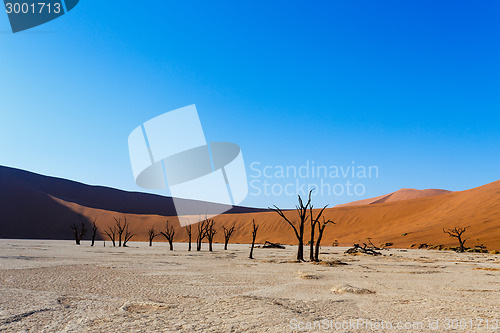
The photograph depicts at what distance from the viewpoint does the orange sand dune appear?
48.7 m

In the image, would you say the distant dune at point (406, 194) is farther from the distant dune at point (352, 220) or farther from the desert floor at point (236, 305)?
the desert floor at point (236, 305)

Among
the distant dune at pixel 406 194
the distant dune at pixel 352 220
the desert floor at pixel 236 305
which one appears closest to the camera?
the desert floor at pixel 236 305

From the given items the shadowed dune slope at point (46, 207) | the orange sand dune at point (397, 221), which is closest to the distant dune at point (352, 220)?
the orange sand dune at point (397, 221)

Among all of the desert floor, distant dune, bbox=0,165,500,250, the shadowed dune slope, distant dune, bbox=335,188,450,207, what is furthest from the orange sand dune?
distant dune, bbox=335,188,450,207

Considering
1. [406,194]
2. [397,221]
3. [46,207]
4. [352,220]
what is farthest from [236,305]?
[406,194]

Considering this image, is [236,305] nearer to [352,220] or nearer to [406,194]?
[352,220]

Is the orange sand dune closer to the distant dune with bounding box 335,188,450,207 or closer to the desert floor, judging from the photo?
the desert floor

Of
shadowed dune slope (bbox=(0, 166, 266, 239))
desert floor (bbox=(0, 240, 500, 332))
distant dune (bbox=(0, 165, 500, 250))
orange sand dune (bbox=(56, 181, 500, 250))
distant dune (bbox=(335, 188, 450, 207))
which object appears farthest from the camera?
distant dune (bbox=(335, 188, 450, 207))

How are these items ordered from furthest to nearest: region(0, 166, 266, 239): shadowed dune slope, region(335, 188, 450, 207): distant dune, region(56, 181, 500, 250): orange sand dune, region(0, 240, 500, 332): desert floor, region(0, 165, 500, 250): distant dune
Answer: region(335, 188, 450, 207): distant dune → region(0, 166, 266, 239): shadowed dune slope → region(0, 165, 500, 250): distant dune → region(56, 181, 500, 250): orange sand dune → region(0, 240, 500, 332): desert floor

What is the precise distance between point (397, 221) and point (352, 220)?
9.72 metres

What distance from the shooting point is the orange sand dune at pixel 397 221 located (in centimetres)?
4869

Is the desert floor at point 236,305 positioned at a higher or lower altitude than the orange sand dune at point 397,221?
lower

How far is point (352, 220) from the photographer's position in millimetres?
75062

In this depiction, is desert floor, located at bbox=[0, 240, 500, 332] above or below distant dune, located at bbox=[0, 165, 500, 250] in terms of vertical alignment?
below
